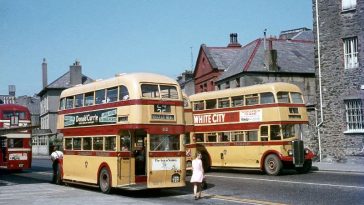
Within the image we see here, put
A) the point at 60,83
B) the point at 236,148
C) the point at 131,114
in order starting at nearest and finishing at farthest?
the point at 131,114, the point at 236,148, the point at 60,83

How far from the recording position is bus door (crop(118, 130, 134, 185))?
52.6 feet

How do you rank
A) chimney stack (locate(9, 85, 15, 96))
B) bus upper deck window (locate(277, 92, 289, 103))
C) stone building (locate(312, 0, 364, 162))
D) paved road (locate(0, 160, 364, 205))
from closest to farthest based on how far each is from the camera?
1. paved road (locate(0, 160, 364, 205))
2. bus upper deck window (locate(277, 92, 289, 103))
3. stone building (locate(312, 0, 364, 162))
4. chimney stack (locate(9, 85, 15, 96))

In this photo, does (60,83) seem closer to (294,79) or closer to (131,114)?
(294,79)

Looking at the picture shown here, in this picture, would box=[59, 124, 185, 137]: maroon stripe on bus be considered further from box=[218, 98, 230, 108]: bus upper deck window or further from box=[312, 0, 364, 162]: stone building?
box=[312, 0, 364, 162]: stone building

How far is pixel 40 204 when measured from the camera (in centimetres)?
1360

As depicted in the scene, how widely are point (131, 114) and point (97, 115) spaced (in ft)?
7.68

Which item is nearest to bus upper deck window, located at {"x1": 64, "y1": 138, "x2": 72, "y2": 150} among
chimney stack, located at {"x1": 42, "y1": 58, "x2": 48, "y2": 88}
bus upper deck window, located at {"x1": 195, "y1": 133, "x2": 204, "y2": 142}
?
bus upper deck window, located at {"x1": 195, "y1": 133, "x2": 204, "y2": 142}

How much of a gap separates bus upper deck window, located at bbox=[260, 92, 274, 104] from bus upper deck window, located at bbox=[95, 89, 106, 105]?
8626 mm

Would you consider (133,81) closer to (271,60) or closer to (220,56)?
(271,60)

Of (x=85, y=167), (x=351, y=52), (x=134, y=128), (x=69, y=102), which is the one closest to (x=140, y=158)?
(x=134, y=128)

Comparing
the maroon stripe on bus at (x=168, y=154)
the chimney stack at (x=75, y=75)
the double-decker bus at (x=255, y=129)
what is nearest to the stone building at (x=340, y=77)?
the double-decker bus at (x=255, y=129)

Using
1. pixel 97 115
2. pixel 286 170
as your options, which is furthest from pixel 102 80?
pixel 286 170

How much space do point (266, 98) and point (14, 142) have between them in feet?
47.9

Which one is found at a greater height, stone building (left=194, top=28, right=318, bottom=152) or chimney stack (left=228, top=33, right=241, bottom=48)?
chimney stack (left=228, top=33, right=241, bottom=48)
